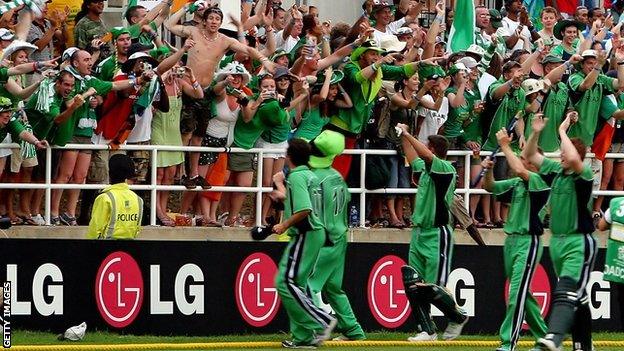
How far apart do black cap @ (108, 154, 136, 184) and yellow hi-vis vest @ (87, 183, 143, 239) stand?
0.33ft

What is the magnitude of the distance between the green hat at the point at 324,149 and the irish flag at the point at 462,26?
18.8 feet

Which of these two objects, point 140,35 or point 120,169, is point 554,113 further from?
point 120,169

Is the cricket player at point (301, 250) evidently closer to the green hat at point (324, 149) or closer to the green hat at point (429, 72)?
the green hat at point (324, 149)

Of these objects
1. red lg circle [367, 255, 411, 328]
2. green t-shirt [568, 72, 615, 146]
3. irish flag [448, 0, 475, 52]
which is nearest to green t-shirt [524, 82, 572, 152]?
green t-shirt [568, 72, 615, 146]

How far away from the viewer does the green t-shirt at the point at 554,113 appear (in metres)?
22.3

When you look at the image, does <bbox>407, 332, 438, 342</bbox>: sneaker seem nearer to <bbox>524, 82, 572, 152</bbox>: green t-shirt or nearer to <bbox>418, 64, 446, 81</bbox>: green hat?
<bbox>418, 64, 446, 81</bbox>: green hat

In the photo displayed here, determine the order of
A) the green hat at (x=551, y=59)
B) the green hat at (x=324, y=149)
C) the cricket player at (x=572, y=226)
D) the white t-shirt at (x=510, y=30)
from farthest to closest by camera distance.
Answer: the white t-shirt at (x=510, y=30) → the green hat at (x=551, y=59) → the green hat at (x=324, y=149) → the cricket player at (x=572, y=226)

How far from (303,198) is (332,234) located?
0.64 m

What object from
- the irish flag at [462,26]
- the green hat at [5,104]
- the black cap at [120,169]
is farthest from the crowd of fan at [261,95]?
the black cap at [120,169]

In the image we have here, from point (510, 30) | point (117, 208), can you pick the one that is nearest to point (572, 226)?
point (117, 208)

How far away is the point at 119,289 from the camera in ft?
62.8

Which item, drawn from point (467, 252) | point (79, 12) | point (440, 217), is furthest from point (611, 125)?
point (79, 12)

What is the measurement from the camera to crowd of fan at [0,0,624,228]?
19.8 meters

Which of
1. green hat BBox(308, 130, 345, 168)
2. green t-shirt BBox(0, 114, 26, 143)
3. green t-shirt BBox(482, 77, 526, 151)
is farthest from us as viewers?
green t-shirt BBox(482, 77, 526, 151)
